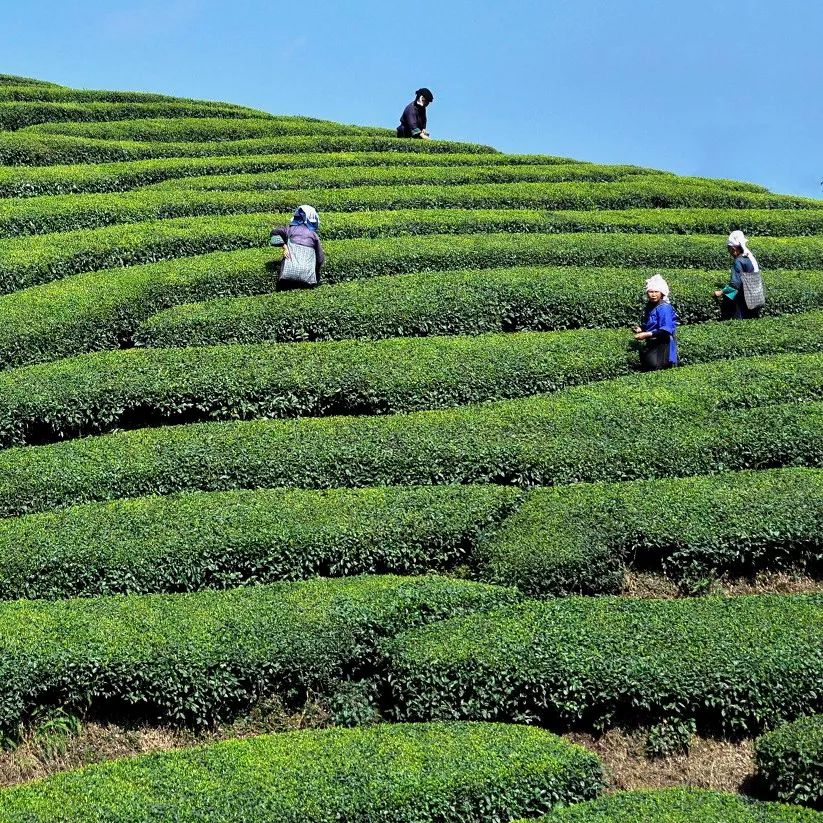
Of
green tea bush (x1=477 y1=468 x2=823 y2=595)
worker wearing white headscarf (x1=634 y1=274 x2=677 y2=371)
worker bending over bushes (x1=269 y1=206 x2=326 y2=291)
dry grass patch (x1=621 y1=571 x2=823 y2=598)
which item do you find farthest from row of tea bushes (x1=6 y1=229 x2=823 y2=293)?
dry grass patch (x1=621 y1=571 x2=823 y2=598)

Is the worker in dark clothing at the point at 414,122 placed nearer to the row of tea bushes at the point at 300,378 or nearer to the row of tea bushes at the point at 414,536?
the row of tea bushes at the point at 300,378

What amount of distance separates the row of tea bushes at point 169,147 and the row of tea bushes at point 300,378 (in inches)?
527

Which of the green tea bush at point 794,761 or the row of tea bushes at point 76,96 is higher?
the row of tea bushes at point 76,96

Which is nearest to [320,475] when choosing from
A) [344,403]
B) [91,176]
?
[344,403]

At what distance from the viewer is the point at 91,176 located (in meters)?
32.0

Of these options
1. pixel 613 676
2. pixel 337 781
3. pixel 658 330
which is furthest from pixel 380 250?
pixel 337 781

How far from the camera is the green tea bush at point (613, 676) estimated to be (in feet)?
48.6

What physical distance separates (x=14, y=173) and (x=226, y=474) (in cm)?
1572

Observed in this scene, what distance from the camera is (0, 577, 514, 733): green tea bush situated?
14.8 m

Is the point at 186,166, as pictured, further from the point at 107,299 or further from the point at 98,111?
the point at 107,299

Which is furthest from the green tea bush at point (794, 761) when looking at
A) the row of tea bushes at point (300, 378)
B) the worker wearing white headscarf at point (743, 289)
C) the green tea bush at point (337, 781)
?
the worker wearing white headscarf at point (743, 289)

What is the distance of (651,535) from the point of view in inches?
704

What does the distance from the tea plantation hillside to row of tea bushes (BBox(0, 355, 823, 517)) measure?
59 mm

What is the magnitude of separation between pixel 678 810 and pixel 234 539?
7.18 m
